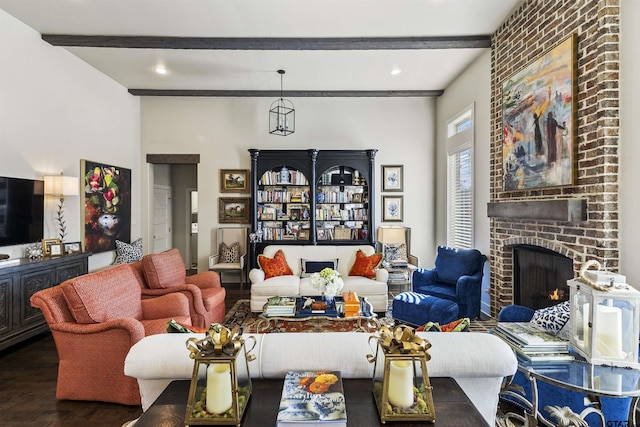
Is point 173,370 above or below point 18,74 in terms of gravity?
below

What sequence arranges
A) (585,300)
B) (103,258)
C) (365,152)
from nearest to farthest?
(585,300)
(103,258)
(365,152)

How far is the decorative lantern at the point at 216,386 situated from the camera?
1107 mm

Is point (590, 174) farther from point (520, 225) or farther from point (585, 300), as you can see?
point (585, 300)

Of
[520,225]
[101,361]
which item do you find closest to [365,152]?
[520,225]

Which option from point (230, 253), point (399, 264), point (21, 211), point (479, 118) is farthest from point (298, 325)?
point (479, 118)

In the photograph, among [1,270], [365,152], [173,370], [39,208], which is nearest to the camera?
[173,370]

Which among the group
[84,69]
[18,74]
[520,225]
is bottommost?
[520,225]

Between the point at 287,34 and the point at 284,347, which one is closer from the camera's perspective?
the point at 284,347

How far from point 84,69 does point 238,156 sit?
2632 mm

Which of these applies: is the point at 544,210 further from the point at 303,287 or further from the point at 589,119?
the point at 303,287

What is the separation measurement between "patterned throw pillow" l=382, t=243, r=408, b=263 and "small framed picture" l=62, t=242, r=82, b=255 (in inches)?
183

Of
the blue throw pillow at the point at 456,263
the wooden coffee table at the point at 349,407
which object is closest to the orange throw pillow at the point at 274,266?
the blue throw pillow at the point at 456,263

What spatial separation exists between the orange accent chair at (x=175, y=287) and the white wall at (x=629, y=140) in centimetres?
370

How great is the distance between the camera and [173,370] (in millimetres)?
1416
